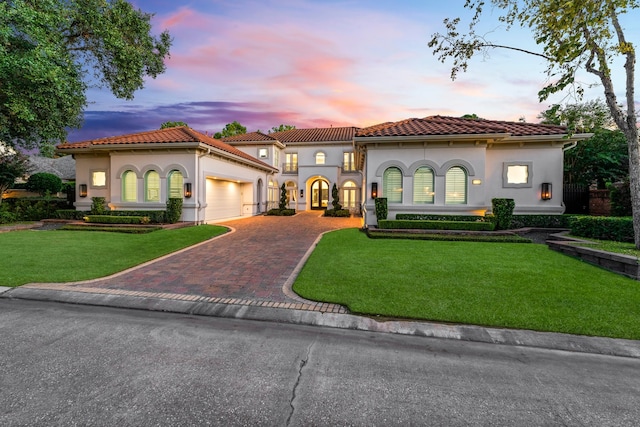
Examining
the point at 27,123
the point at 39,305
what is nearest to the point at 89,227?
the point at 27,123

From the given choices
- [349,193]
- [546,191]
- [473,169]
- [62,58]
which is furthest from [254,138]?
[546,191]

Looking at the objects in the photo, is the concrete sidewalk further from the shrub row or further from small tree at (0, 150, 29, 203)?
small tree at (0, 150, 29, 203)

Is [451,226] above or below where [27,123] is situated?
below

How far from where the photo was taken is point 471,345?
3816mm

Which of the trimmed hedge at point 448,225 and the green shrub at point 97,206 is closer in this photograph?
the trimmed hedge at point 448,225

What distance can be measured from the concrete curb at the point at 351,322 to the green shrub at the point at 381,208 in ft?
31.1

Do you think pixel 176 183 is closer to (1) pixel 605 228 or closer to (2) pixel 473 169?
(2) pixel 473 169

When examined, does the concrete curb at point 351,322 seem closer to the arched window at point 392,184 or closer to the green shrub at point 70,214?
the arched window at point 392,184

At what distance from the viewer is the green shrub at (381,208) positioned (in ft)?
44.7

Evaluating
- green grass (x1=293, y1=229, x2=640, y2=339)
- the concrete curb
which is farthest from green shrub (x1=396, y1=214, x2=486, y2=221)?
the concrete curb

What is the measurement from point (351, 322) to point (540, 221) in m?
13.9

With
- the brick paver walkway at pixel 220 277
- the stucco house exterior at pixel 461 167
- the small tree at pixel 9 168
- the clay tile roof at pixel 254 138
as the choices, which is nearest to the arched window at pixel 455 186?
the stucco house exterior at pixel 461 167

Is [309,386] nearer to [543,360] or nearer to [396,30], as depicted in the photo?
[543,360]

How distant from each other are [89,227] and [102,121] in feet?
194
